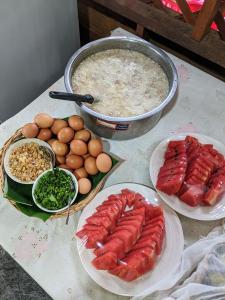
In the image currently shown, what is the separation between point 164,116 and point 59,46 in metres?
0.69

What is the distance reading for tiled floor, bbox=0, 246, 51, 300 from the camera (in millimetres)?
1443

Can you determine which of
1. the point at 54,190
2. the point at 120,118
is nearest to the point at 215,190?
the point at 120,118

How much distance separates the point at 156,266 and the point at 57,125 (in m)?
0.53

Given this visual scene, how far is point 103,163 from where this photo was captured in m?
1.00

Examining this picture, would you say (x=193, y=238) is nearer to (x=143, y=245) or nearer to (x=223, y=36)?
(x=143, y=245)

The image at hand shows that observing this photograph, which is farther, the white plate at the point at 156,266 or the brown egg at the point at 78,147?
the brown egg at the point at 78,147

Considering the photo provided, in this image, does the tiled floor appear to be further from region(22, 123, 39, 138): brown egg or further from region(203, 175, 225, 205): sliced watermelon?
region(203, 175, 225, 205): sliced watermelon

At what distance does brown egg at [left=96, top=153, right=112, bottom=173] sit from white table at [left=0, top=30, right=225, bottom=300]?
9 centimetres

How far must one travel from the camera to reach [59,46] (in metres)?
1.59

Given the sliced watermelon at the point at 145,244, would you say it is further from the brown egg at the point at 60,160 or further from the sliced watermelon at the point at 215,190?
the brown egg at the point at 60,160

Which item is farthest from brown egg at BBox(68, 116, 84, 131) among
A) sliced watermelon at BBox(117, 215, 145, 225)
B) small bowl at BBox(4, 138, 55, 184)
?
sliced watermelon at BBox(117, 215, 145, 225)

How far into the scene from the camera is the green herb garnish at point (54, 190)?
0.96 meters

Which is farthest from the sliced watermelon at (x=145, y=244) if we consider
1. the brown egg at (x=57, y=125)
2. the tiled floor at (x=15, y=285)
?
the tiled floor at (x=15, y=285)

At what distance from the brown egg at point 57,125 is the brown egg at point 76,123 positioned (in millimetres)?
20
